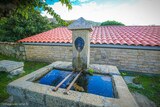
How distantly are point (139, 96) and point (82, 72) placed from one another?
7.34ft

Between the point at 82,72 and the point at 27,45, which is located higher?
the point at 27,45

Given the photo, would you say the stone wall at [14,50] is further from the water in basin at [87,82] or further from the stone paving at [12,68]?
the water in basin at [87,82]

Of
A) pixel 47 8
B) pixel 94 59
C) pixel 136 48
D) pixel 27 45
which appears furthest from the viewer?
pixel 27 45

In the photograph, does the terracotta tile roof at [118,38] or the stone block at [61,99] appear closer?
the stone block at [61,99]

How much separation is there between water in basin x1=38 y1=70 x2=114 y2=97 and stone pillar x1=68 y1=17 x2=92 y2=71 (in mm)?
534

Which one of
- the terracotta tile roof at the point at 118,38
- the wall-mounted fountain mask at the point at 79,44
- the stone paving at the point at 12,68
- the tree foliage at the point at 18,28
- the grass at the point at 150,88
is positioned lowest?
the grass at the point at 150,88

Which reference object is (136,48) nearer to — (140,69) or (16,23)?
(140,69)

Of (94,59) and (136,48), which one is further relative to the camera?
(94,59)

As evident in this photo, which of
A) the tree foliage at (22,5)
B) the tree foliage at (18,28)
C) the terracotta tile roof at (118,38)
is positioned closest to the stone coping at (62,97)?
the tree foliage at (22,5)

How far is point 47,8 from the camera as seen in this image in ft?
6.85

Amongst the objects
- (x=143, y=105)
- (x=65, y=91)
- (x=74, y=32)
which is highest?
(x=74, y=32)

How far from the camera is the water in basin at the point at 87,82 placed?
107 inches

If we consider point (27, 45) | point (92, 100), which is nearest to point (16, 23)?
point (27, 45)

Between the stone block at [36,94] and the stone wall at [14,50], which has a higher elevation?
the stone wall at [14,50]
